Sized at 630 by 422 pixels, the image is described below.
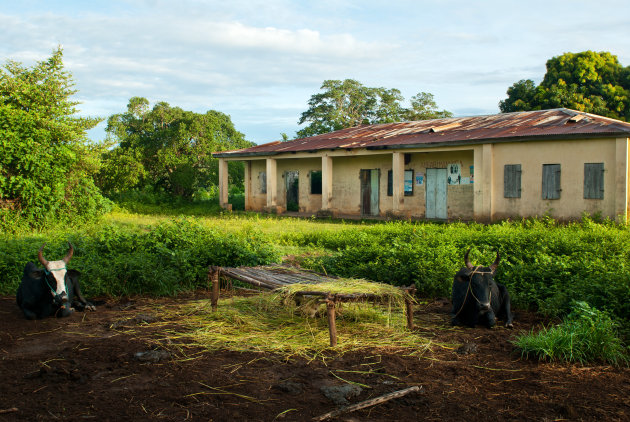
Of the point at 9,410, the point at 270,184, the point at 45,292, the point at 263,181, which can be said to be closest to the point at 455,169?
the point at 270,184

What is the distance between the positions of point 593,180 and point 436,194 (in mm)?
5121

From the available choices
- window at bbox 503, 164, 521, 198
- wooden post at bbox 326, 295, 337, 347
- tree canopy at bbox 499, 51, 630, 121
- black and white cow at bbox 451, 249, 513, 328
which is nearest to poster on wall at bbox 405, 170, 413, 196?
window at bbox 503, 164, 521, 198

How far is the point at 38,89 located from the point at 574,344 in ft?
45.7

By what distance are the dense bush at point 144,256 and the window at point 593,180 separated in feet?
30.5

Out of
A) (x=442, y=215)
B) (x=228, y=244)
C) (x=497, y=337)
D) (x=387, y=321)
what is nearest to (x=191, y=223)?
(x=228, y=244)

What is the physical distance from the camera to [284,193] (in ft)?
78.1

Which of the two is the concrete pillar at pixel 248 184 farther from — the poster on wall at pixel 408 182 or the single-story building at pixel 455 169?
the poster on wall at pixel 408 182

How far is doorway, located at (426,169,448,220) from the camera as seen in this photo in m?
18.7

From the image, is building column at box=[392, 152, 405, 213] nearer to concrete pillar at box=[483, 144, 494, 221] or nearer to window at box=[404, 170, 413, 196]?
window at box=[404, 170, 413, 196]

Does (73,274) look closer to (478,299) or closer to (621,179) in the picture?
(478,299)

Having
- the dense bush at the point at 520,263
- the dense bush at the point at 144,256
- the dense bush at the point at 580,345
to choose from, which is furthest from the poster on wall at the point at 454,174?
the dense bush at the point at 580,345

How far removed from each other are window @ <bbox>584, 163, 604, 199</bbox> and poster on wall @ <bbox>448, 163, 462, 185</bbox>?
4090 mm

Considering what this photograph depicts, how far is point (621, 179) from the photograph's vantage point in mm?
14250

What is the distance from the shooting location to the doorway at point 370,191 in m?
20.8
